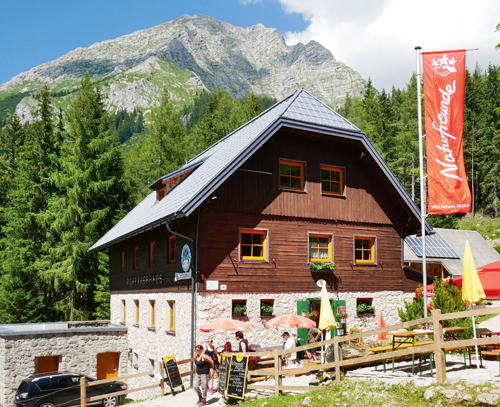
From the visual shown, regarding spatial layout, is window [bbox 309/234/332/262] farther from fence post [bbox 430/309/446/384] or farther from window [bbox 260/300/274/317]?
fence post [bbox 430/309/446/384]

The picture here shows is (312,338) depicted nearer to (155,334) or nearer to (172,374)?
(172,374)

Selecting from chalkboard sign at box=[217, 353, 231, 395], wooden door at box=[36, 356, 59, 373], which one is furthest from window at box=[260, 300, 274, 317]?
wooden door at box=[36, 356, 59, 373]

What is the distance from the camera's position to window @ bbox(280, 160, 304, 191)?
20.0 metres

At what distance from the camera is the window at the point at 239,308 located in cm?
1819

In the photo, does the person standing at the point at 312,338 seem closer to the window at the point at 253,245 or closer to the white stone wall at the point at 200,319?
the white stone wall at the point at 200,319

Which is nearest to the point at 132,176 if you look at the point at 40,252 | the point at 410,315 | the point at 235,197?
the point at 40,252

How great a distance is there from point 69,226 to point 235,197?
79.6 feet

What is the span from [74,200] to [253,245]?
80.2 ft

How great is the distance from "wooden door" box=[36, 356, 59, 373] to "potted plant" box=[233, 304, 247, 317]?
11281 millimetres

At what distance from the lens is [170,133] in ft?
147

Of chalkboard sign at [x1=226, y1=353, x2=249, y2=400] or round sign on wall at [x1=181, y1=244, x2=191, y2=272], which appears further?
round sign on wall at [x1=181, y1=244, x2=191, y2=272]

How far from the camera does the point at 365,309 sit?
21031 millimetres

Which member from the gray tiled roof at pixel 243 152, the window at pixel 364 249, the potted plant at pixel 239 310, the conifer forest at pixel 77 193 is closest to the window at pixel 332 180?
the gray tiled roof at pixel 243 152

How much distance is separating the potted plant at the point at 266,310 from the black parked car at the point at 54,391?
7.11 metres
